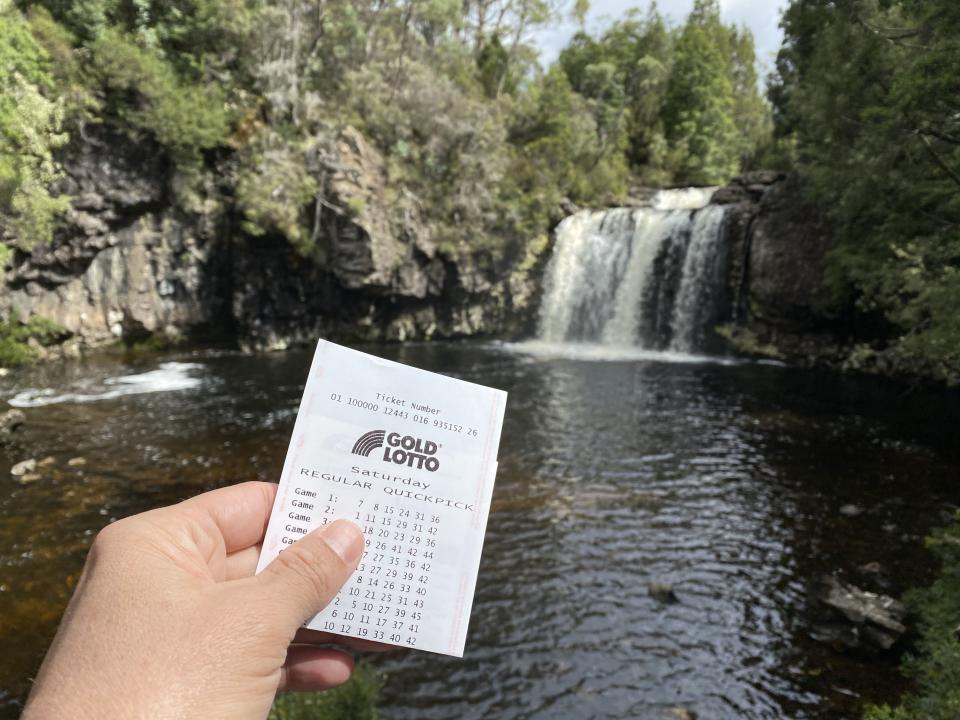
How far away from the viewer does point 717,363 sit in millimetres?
22891

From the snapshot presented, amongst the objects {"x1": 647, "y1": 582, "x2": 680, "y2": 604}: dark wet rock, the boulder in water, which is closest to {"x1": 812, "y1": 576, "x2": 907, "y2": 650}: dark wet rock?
{"x1": 647, "y1": 582, "x2": 680, "y2": 604}: dark wet rock

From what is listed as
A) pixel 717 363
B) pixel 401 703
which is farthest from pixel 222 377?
pixel 717 363

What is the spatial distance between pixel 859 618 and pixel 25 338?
973 inches

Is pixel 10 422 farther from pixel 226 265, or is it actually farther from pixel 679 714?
pixel 679 714

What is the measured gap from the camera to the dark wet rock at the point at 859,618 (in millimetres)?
5832

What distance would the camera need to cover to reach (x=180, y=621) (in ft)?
4.60

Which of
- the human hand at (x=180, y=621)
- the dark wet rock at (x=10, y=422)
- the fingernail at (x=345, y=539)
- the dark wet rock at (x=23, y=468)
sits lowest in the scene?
the dark wet rock at (x=23, y=468)

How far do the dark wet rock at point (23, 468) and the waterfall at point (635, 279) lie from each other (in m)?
23.4

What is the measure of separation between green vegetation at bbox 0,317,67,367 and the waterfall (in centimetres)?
2193

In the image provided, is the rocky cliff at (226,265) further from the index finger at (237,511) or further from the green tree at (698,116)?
the green tree at (698,116)

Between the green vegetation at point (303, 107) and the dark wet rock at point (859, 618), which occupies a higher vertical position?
the green vegetation at point (303, 107)

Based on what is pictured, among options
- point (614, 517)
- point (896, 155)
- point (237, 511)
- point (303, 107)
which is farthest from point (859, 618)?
point (303, 107)

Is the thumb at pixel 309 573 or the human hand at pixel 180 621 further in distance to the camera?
the thumb at pixel 309 573

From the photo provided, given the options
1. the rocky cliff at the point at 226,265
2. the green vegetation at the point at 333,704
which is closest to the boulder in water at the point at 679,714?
the green vegetation at the point at 333,704
